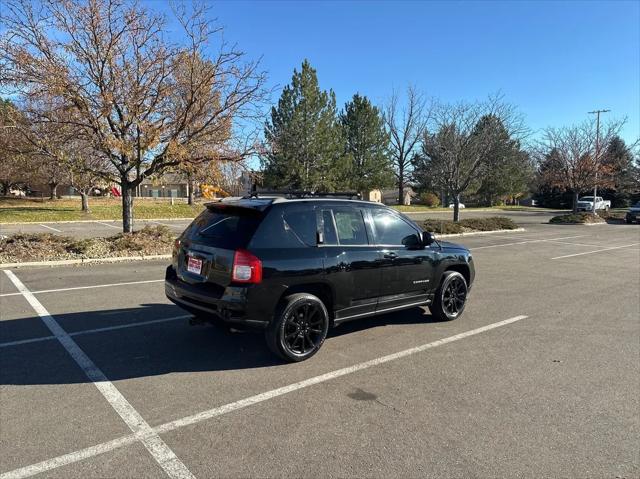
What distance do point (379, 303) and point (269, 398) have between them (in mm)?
2045

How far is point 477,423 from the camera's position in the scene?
3.60m

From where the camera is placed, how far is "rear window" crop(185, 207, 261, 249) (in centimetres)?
455

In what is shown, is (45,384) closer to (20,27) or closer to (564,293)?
(564,293)

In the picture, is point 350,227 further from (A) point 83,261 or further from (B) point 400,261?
(A) point 83,261

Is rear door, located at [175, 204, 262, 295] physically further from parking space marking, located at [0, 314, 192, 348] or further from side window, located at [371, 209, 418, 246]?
side window, located at [371, 209, 418, 246]

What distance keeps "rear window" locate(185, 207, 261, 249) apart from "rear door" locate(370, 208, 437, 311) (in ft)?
5.38

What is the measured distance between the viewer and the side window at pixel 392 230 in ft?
18.4

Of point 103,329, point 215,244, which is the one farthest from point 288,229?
point 103,329

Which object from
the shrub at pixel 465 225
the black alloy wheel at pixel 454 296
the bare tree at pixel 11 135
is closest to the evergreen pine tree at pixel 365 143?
the shrub at pixel 465 225

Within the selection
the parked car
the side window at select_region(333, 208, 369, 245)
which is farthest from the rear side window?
the parked car

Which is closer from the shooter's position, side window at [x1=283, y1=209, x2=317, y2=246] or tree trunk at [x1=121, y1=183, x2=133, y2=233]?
side window at [x1=283, y1=209, x2=317, y2=246]

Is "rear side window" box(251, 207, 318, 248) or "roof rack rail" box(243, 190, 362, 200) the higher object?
"roof rack rail" box(243, 190, 362, 200)

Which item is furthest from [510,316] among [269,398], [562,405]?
[269,398]

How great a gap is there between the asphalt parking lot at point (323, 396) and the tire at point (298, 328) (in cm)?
21
